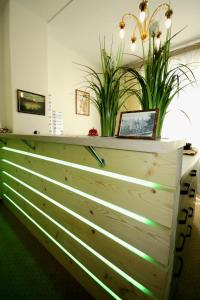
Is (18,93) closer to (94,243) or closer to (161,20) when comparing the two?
(94,243)

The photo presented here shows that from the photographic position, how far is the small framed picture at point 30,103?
2381 millimetres

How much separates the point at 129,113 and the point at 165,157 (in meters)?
0.33

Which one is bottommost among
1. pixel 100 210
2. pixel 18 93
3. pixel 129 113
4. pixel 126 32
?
pixel 100 210

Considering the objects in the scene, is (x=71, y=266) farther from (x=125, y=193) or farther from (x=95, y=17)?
(x=95, y=17)

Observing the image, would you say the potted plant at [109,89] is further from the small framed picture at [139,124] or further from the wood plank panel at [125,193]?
the wood plank panel at [125,193]

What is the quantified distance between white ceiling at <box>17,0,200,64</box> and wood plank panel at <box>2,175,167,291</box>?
2.71 metres

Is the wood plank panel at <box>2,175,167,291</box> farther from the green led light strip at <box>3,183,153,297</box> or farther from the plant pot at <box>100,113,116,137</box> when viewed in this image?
the plant pot at <box>100,113,116,137</box>

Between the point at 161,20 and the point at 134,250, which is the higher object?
the point at 161,20

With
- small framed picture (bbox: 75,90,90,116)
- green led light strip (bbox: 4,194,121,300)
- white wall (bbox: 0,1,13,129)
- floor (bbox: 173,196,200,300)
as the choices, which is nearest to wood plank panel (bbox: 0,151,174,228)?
green led light strip (bbox: 4,194,121,300)

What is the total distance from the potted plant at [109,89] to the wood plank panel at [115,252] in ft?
2.10

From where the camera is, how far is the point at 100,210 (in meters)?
0.91

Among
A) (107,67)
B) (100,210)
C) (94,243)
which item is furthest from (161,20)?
(94,243)

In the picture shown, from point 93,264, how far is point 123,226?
0.42 m

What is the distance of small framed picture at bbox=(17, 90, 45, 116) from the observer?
2.38 meters
